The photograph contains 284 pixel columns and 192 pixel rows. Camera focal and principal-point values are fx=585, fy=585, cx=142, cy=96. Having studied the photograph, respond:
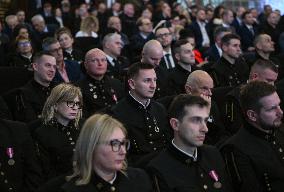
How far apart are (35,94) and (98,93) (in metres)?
0.61

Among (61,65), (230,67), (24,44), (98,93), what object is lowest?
(98,93)

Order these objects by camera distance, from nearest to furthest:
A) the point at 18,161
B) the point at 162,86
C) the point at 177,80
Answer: the point at 18,161
the point at 162,86
the point at 177,80

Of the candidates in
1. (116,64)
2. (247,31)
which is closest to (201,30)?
(247,31)

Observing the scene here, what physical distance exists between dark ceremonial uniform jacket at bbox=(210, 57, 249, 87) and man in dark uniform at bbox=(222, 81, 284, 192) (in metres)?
3.01

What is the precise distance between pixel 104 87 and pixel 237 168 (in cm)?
247

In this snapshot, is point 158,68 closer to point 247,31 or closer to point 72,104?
point 72,104

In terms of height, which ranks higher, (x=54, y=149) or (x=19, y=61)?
(x=19, y=61)

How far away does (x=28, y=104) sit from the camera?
5.22m

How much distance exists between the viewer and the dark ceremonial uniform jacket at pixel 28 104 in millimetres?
5188

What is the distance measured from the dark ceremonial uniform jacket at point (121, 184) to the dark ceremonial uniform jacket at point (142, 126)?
1.37 meters

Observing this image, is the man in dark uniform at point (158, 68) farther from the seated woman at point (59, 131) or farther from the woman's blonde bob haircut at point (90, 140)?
the woman's blonde bob haircut at point (90, 140)

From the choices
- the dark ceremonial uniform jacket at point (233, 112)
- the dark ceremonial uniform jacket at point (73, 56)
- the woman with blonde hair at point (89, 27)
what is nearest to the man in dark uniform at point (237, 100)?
the dark ceremonial uniform jacket at point (233, 112)

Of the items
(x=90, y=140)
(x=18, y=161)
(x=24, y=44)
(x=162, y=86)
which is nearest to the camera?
(x=90, y=140)

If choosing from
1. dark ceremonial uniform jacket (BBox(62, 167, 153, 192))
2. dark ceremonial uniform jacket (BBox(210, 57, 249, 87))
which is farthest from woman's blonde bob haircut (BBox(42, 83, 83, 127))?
dark ceremonial uniform jacket (BBox(210, 57, 249, 87))
